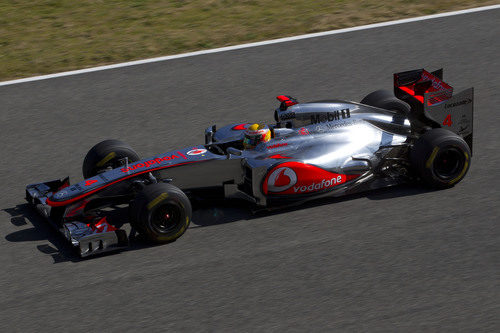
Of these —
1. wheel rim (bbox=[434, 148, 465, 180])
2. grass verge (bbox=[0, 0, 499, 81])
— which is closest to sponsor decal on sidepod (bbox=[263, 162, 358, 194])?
wheel rim (bbox=[434, 148, 465, 180])

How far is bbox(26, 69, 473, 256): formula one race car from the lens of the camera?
282 inches

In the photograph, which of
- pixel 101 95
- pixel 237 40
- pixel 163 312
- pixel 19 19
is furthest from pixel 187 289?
pixel 19 19

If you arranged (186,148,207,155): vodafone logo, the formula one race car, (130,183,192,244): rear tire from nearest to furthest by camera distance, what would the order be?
(130,183,192,244): rear tire → the formula one race car → (186,148,207,155): vodafone logo

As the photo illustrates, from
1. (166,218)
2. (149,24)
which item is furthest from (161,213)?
(149,24)

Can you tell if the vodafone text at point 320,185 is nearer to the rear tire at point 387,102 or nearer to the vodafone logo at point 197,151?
the vodafone logo at point 197,151

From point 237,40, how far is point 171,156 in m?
5.03

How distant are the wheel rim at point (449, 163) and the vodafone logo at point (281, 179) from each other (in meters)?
1.41

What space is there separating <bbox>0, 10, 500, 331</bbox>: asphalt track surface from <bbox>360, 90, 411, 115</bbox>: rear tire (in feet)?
3.00

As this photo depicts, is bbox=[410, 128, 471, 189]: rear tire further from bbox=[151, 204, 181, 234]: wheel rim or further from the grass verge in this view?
the grass verge

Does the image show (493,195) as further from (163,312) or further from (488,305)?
(163,312)

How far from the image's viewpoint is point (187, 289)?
6504 mm

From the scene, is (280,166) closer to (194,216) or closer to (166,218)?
(194,216)

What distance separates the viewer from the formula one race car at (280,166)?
7.16 meters

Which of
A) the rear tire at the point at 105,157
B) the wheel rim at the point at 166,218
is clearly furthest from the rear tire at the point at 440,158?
the rear tire at the point at 105,157
